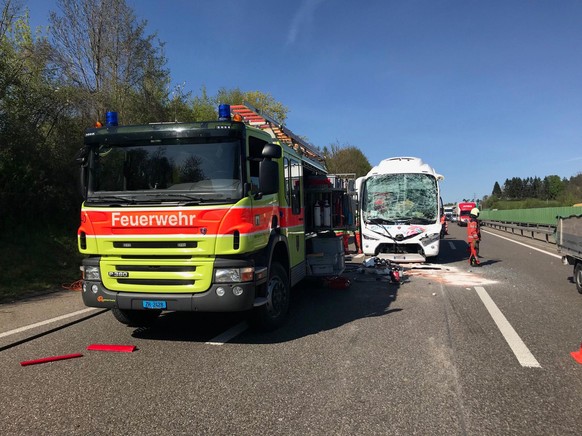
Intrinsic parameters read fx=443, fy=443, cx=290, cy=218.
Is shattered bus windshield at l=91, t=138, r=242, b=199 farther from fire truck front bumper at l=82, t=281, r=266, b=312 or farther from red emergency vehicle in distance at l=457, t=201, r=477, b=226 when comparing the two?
red emergency vehicle in distance at l=457, t=201, r=477, b=226

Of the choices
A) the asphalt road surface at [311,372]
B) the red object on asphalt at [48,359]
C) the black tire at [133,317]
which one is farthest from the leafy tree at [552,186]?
the red object on asphalt at [48,359]

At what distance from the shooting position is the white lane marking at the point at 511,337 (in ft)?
15.4

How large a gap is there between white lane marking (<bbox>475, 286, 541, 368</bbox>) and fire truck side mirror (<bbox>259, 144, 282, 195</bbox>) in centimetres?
334

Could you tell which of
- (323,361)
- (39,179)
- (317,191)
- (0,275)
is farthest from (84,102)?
(323,361)

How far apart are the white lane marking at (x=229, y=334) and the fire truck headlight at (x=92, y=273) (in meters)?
1.57

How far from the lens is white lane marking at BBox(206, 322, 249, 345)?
5500 millimetres

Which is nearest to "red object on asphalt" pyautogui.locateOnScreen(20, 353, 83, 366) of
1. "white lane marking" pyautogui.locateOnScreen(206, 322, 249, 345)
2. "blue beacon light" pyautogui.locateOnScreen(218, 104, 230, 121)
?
"white lane marking" pyautogui.locateOnScreen(206, 322, 249, 345)

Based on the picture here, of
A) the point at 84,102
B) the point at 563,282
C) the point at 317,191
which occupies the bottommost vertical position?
the point at 563,282

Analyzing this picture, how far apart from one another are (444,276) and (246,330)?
6.47 meters

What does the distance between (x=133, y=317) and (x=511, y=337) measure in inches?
197

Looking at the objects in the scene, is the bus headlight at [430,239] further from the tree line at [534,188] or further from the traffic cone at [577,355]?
the tree line at [534,188]

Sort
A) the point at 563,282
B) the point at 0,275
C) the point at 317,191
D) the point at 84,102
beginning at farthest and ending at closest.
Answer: the point at 84,102, the point at 0,275, the point at 563,282, the point at 317,191

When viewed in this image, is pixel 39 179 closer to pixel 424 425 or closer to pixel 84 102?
pixel 84 102

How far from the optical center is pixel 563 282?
977 centimetres
